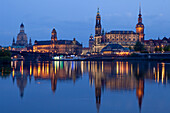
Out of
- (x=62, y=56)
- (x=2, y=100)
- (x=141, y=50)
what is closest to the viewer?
(x=2, y=100)

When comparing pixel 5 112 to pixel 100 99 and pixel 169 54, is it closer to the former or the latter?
pixel 100 99

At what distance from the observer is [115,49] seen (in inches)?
7151

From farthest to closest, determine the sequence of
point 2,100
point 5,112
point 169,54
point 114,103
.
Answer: point 169,54
point 2,100
point 114,103
point 5,112

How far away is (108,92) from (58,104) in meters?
5.77

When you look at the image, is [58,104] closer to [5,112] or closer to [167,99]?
[5,112]

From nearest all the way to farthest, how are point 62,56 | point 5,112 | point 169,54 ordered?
point 5,112
point 169,54
point 62,56

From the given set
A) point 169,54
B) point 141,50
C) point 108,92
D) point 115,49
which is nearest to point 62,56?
point 115,49

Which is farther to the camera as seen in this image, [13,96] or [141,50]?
[141,50]

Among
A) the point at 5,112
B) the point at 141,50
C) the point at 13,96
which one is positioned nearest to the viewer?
the point at 5,112

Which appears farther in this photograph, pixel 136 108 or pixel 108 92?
pixel 108 92

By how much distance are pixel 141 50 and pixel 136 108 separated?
157473 millimetres

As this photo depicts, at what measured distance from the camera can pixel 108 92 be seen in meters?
24.6

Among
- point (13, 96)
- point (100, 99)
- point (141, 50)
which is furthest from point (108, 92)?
point (141, 50)

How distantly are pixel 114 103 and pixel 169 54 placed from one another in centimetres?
12486
